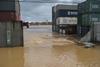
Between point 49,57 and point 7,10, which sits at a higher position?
point 7,10

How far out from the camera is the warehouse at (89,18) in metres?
27.3

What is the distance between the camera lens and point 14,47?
21.4 meters

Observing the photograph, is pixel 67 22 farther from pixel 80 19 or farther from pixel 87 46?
pixel 87 46

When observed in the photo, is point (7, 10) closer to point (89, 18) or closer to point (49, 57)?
point (89, 18)

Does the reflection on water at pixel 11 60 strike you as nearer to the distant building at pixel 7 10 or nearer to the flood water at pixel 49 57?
the flood water at pixel 49 57

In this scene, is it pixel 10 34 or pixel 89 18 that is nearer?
pixel 10 34

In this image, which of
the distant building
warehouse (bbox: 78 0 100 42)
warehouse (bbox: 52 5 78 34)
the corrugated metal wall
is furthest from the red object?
warehouse (bbox: 52 5 78 34)

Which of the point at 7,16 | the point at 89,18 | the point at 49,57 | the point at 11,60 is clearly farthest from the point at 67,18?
the point at 11,60

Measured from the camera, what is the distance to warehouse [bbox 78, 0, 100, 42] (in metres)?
27.3

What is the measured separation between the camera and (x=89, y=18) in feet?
101

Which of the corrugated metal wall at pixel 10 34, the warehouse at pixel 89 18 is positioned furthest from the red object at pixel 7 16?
the warehouse at pixel 89 18

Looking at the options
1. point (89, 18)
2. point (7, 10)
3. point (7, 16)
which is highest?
point (7, 10)

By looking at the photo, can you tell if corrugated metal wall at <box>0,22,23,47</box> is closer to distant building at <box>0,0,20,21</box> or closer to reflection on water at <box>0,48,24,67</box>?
reflection on water at <box>0,48,24,67</box>

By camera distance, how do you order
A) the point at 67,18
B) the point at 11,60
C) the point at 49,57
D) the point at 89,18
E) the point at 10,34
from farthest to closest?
the point at 67,18, the point at 89,18, the point at 10,34, the point at 49,57, the point at 11,60
